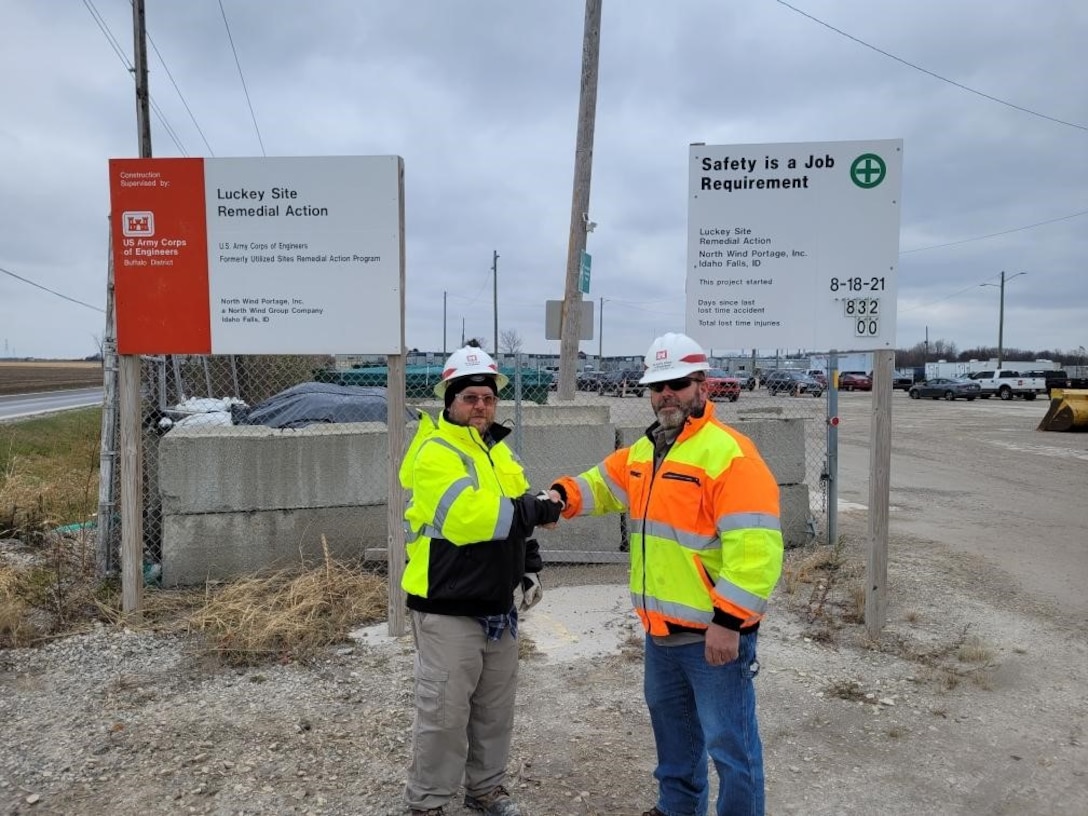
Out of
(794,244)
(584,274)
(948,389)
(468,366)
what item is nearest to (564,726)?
(468,366)

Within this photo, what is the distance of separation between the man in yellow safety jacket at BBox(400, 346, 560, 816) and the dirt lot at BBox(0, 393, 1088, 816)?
1.10 ft

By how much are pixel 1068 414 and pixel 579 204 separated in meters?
18.3

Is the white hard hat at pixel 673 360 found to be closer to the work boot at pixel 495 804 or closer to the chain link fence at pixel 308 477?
the work boot at pixel 495 804

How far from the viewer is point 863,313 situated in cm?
479

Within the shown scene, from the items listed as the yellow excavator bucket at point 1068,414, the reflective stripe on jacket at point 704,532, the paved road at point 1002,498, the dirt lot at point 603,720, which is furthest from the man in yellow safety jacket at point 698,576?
the yellow excavator bucket at point 1068,414

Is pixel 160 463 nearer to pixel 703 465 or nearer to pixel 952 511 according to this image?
pixel 703 465

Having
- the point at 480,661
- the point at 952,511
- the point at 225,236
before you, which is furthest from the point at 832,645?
the point at 952,511

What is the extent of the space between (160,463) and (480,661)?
3.84 meters

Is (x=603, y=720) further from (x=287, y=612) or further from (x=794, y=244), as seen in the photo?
(x=794, y=244)

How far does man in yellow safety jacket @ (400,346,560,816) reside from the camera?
2.74 metres

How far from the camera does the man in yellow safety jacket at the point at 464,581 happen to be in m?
2.74

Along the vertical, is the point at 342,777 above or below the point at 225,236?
below

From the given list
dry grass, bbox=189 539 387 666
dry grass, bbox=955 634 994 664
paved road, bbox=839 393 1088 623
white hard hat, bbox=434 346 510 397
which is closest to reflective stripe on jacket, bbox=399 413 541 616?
white hard hat, bbox=434 346 510 397

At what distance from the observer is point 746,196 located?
4848 mm
